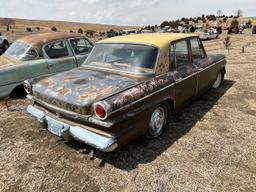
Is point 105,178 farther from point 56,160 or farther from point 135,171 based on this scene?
point 56,160

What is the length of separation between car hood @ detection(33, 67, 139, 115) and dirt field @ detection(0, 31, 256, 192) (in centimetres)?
83

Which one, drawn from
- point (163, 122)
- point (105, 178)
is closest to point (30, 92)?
point (105, 178)

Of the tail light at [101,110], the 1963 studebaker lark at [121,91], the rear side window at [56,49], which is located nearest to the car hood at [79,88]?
the 1963 studebaker lark at [121,91]

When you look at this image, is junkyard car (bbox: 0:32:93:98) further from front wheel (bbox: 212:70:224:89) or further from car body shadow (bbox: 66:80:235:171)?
front wheel (bbox: 212:70:224:89)

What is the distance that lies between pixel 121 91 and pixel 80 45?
4256mm

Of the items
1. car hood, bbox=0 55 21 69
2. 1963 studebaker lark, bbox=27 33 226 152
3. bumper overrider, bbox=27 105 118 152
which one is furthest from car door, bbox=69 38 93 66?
bumper overrider, bbox=27 105 118 152

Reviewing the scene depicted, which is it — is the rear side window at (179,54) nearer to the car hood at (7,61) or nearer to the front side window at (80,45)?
the front side window at (80,45)

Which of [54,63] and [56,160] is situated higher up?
[54,63]

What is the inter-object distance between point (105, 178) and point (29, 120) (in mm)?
2544

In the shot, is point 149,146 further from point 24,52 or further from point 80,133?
point 24,52

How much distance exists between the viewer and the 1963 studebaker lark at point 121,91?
10.5 feet

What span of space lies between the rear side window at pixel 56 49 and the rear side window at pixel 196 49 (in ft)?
11.4

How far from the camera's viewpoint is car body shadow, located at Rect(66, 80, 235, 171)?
11.8 feet

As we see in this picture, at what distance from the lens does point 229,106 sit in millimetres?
5633
